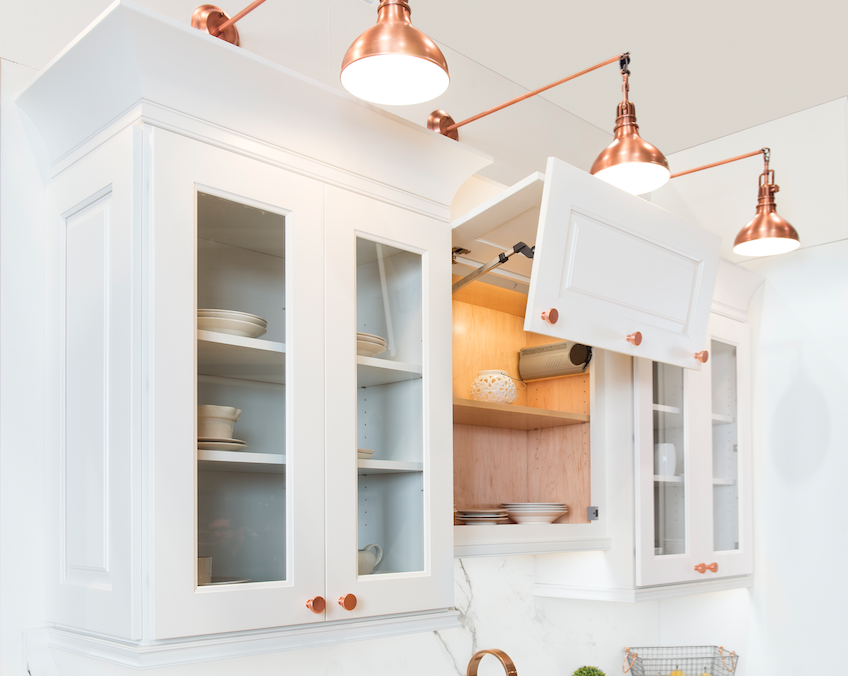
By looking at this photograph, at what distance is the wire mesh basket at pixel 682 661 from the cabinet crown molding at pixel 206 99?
1861 mm

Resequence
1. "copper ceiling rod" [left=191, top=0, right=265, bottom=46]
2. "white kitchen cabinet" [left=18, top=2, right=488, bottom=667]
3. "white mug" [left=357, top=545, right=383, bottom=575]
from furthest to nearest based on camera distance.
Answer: "copper ceiling rod" [left=191, top=0, right=265, bottom=46] < "white mug" [left=357, top=545, right=383, bottom=575] < "white kitchen cabinet" [left=18, top=2, right=488, bottom=667]

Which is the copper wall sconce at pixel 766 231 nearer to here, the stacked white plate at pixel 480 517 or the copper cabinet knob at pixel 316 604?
the stacked white plate at pixel 480 517

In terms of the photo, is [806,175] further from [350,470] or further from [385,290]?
[350,470]

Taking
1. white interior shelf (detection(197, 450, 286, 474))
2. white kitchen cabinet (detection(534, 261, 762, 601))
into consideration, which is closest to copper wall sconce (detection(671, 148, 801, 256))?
white kitchen cabinet (detection(534, 261, 762, 601))

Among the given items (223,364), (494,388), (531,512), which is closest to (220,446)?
(223,364)

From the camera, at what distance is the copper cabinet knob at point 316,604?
4.18ft

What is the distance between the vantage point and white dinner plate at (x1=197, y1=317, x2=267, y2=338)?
1232mm

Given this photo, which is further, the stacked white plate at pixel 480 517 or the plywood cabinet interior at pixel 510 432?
the plywood cabinet interior at pixel 510 432

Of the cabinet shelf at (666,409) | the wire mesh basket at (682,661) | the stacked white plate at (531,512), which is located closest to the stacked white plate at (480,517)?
the stacked white plate at (531,512)

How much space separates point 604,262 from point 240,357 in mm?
882

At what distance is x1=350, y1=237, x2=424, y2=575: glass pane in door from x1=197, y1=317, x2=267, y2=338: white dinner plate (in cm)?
22

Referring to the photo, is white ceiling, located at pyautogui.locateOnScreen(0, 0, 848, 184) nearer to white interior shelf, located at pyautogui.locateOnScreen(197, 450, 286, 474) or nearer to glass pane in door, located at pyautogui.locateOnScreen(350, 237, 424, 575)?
glass pane in door, located at pyautogui.locateOnScreen(350, 237, 424, 575)

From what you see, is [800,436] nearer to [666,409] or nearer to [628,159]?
[666,409]

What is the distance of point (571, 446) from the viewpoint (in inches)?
84.2
